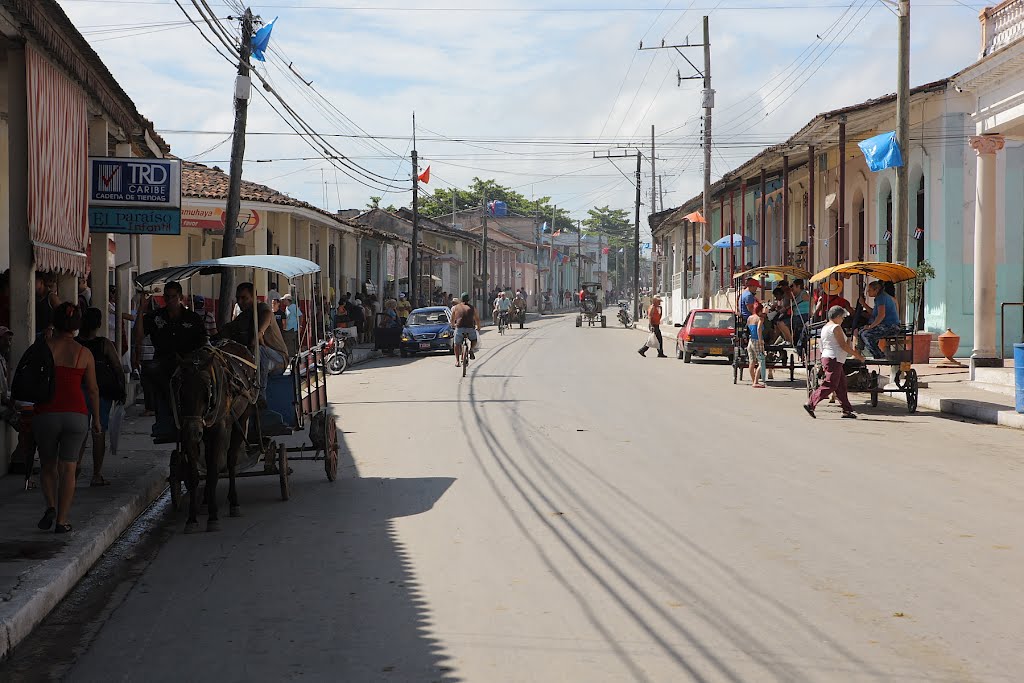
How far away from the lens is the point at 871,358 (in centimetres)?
1688

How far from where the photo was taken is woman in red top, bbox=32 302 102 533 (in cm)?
782

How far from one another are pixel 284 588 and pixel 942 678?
3547mm

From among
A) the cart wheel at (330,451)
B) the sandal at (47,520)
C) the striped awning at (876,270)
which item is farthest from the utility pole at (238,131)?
the sandal at (47,520)

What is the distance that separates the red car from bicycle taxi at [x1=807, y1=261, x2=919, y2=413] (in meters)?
8.79

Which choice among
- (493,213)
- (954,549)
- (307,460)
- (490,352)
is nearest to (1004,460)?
(954,549)

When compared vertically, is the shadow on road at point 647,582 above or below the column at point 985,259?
below

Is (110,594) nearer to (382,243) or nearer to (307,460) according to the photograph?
(307,460)

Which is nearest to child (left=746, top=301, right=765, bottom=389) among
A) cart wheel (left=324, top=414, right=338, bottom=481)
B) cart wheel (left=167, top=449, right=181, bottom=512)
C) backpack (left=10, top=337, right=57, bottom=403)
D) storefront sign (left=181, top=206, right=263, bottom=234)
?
cart wheel (left=324, top=414, right=338, bottom=481)

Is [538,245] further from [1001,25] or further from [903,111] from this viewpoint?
[1001,25]

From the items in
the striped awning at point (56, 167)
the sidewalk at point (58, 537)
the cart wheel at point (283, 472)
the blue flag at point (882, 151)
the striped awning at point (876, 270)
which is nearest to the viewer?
the sidewalk at point (58, 537)

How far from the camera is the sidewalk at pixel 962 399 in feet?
49.9

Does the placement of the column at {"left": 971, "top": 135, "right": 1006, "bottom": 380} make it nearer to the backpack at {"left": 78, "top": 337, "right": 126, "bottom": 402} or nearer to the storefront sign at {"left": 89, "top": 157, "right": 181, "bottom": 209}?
the storefront sign at {"left": 89, "top": 157, "right": 181, "bottom": 209}

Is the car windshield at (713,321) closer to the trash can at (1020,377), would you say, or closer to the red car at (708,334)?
the red car at (708,334)

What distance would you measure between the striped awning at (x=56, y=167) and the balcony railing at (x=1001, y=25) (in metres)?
14.2
